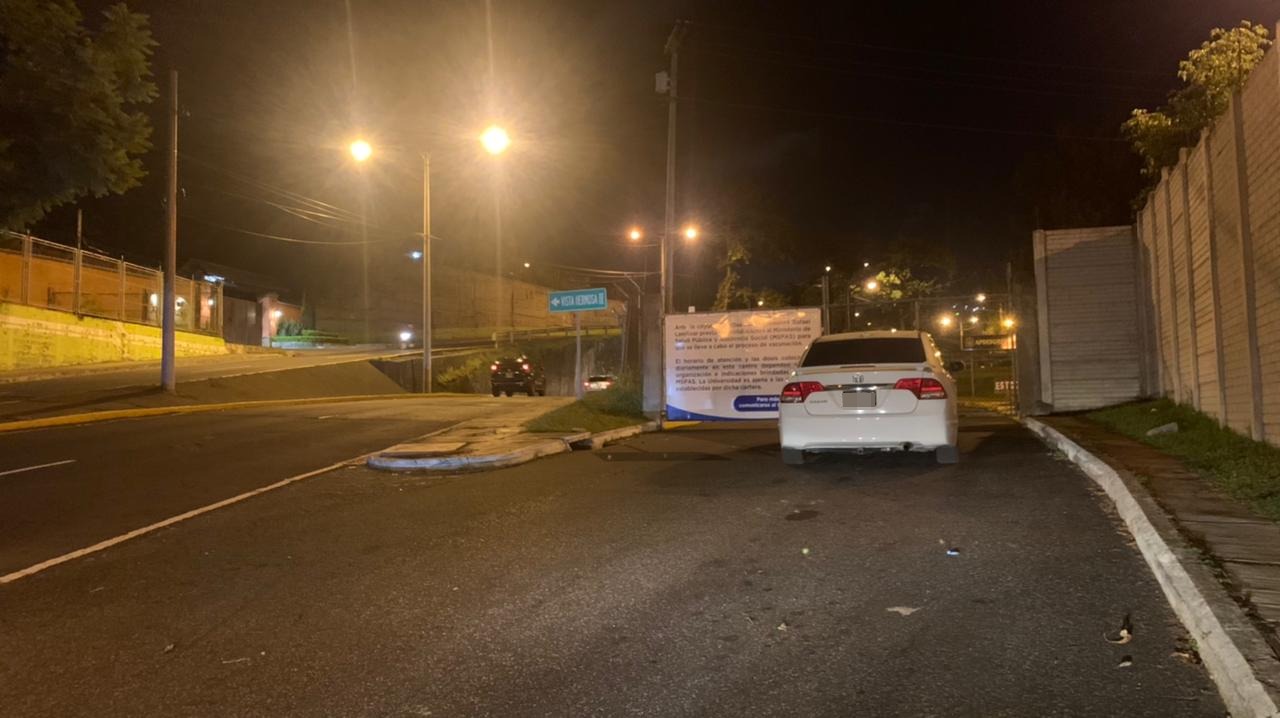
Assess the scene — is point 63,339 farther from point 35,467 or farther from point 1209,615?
point 1209,615

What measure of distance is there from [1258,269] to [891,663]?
283 inches

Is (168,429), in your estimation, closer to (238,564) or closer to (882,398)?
(238,564)

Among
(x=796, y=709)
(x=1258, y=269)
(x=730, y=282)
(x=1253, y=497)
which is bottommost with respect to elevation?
(x=796, y=709)

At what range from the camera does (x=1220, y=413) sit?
10117mm

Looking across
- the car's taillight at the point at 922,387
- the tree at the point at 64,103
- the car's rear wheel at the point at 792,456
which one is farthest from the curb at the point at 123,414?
the car's taillight at the point at 922,387

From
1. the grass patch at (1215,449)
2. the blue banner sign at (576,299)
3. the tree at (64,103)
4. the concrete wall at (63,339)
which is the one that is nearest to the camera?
the grass patch at (1215,449)

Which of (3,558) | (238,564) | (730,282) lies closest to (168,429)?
(3,558)

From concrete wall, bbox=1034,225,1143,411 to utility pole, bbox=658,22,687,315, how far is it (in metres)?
7.08

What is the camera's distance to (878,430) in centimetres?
899

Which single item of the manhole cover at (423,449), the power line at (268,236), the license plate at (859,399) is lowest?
the manhole cover at (423,449)

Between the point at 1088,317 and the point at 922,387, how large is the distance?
9083 mm

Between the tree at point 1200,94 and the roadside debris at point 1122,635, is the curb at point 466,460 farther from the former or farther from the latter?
the tree at point 1200,94

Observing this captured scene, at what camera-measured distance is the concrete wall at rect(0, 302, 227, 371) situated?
89.7ft

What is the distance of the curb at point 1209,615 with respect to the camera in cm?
328
